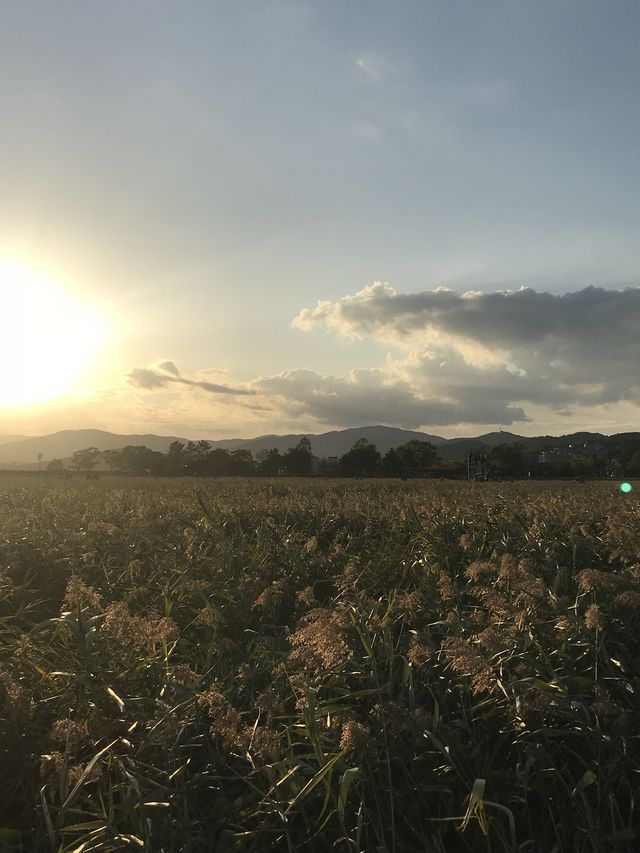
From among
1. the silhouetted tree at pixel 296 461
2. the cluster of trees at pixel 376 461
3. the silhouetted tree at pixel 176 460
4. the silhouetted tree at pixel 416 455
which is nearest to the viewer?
the silhouetted tree at pixel 176 460

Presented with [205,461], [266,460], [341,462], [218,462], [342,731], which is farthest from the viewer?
[341,462]

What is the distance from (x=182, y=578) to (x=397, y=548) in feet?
9.47

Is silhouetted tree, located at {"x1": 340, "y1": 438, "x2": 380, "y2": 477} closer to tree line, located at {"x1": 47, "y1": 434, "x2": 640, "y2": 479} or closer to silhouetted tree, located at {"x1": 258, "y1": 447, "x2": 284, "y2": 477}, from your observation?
tree line, located at {"x1": 47, "y1": 434, "x2": 640, "y2": 479}

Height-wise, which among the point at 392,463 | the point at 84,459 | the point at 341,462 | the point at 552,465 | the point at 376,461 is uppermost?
the point at 84,459

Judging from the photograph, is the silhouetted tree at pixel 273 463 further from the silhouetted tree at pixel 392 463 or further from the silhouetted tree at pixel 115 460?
the silhouetted tree at pixel 115 460

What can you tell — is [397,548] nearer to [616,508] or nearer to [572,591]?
[572,591]

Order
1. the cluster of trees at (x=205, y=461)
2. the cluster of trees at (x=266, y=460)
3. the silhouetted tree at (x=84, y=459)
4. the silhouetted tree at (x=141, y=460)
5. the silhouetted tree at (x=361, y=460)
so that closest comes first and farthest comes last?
the cluster of trees at (x=205, y=461)
the cluster of trees at (x=266, y=460)
the silhouetted tree at (x=141, y=460)
the silhouetted tree at (x=361, y=460)
the silhouetted tree at (x=84, y=459)

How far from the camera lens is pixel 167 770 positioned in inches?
130

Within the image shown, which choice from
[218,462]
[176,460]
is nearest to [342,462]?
[218,462]

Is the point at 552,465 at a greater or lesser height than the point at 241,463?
lesser

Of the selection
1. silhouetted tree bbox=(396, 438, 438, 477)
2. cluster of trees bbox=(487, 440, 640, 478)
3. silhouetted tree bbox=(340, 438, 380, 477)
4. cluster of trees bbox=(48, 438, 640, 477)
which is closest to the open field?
cluster of trees bbox=(48, 438, 640, 477)

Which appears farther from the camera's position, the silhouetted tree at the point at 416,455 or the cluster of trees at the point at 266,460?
the silhouetted tree at the point at 416,455

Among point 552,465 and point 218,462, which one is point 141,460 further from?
point 552,465

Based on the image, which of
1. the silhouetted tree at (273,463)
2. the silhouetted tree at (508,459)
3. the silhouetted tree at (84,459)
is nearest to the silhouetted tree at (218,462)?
the silhouetted tree at (273,463)
